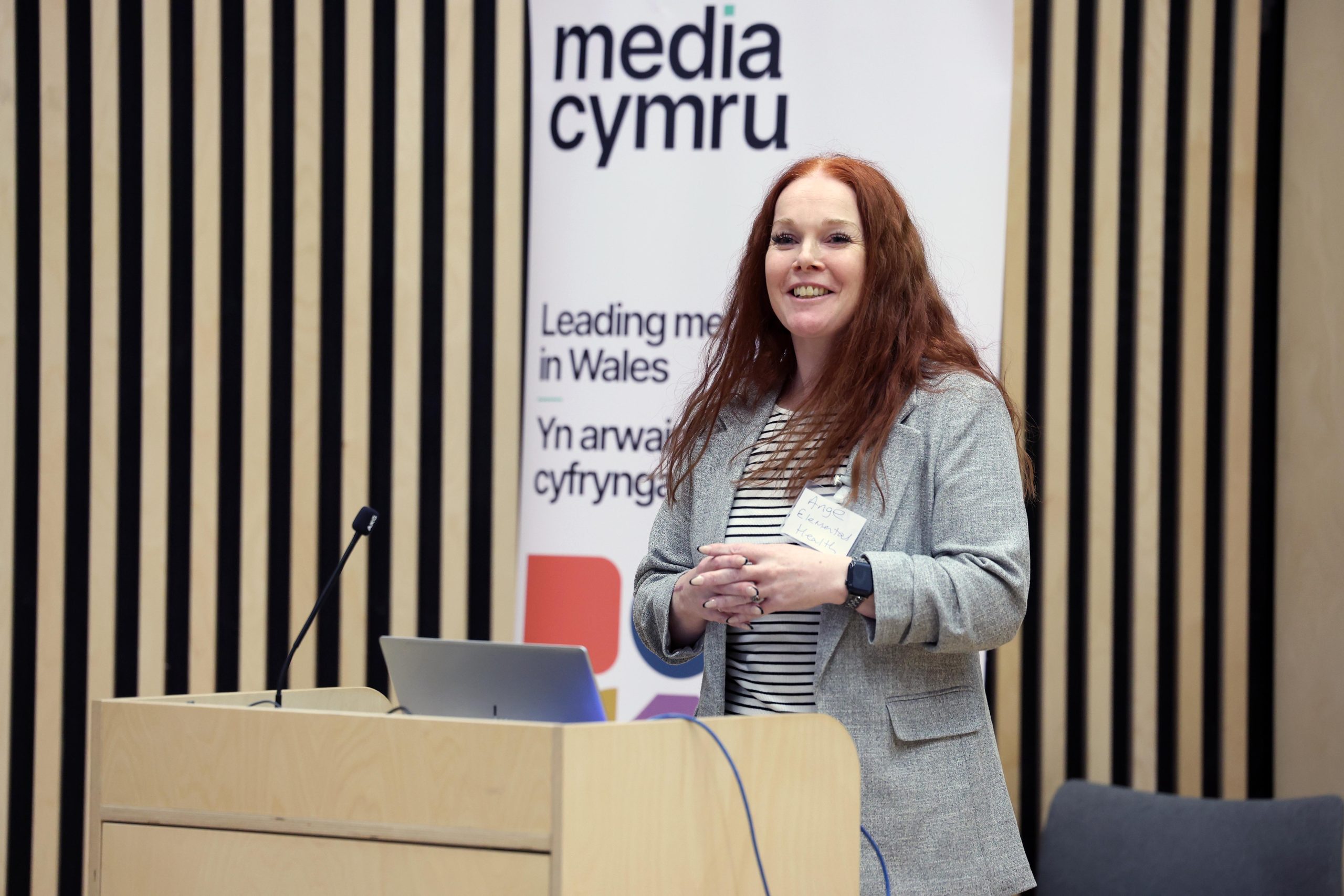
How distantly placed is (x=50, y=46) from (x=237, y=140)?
0.62 m

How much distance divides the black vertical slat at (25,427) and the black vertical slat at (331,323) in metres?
0.83

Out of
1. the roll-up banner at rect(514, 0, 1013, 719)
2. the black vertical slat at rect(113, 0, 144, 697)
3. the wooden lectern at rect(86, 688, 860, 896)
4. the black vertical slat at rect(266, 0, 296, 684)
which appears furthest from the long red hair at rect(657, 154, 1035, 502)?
the black vertical slat at rect(113, 0, 144, 697)

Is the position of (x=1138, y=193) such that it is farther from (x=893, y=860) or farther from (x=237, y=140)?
(x=237, y=140)

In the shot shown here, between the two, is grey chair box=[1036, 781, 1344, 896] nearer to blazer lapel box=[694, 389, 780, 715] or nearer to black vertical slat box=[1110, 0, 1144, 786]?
black vertical slat box=[1110, 0, 1144, 786]

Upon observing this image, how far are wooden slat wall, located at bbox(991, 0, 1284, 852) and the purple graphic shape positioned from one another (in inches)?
30.7

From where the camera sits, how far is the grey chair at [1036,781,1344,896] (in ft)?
8.04

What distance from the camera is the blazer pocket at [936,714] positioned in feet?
5.15

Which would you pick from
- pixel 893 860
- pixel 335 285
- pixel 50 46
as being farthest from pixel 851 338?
pixel 50 46

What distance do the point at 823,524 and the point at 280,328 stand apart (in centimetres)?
222

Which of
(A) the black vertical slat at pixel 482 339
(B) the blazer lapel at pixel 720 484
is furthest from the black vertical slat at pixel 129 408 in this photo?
(B) the blazer lapel at pixel 720 484

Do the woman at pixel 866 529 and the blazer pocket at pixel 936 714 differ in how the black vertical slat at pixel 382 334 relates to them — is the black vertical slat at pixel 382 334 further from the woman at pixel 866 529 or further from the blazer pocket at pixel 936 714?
the blazer pocket at pixel 936 714

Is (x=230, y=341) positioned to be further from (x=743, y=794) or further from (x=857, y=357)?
(x=743, y=794)

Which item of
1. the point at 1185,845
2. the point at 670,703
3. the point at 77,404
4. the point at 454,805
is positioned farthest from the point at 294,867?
the point at 77,404

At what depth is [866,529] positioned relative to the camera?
162 centimetres
